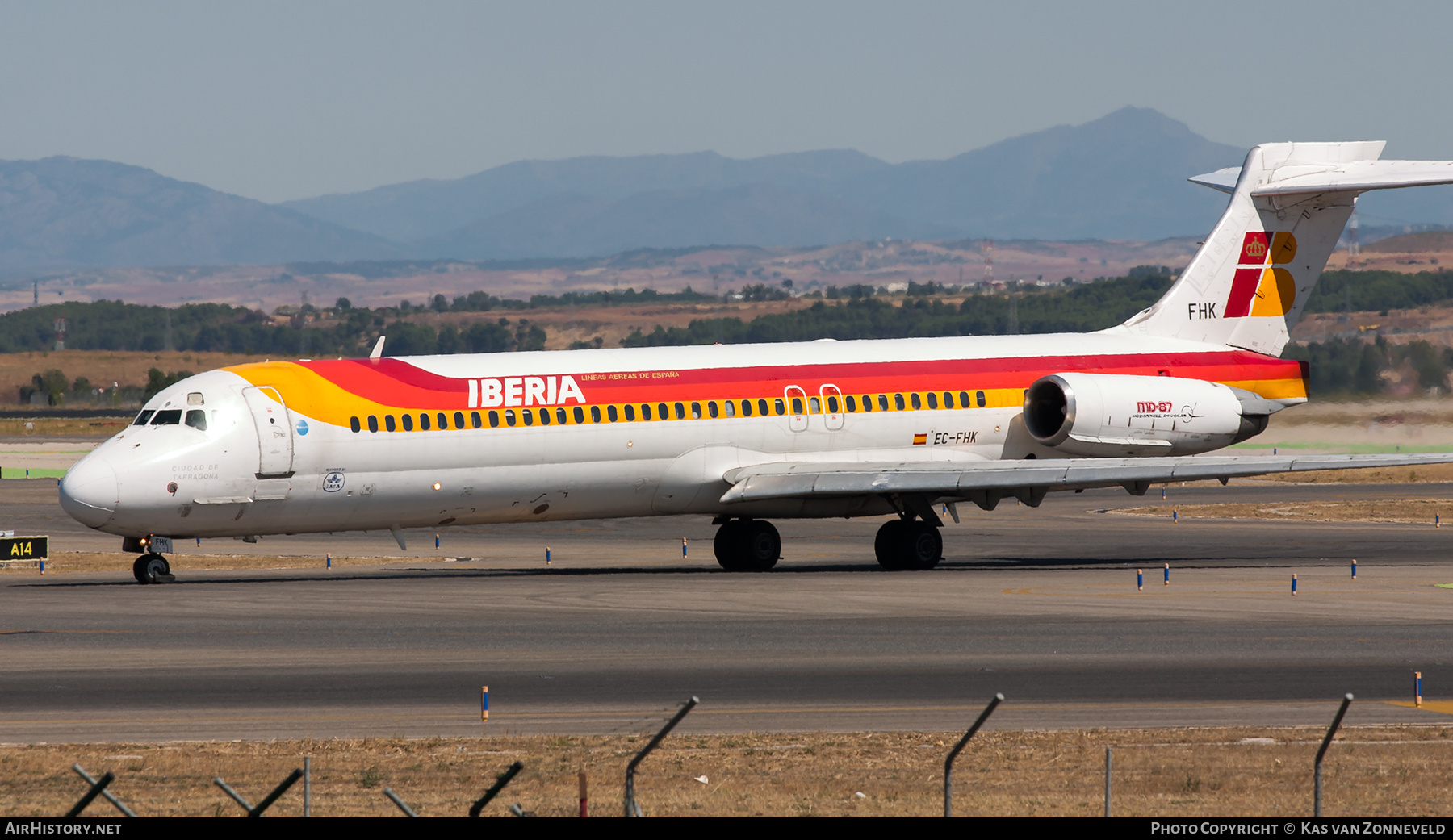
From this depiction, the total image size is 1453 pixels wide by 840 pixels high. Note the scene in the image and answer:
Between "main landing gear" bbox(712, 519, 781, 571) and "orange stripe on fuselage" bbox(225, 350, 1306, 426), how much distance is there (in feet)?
9.65

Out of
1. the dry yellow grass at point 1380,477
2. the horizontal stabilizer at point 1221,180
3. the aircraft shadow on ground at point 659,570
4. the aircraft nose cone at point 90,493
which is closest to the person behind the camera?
the aircraft nose cone at point 90,493

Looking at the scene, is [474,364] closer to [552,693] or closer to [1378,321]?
[552,693]

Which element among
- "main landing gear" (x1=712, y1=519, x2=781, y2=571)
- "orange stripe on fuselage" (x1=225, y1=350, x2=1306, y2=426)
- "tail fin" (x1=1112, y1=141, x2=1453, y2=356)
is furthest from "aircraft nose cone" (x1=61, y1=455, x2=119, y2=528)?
"tail fin" (x1=1112, y1=141, x2=1453, y2=356)

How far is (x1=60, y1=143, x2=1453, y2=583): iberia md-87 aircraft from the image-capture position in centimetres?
3344

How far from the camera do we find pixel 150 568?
34875 millimetres

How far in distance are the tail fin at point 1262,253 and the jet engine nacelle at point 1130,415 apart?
2030mm

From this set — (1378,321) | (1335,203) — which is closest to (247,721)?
(1335,203)

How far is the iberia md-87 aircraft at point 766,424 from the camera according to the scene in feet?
110

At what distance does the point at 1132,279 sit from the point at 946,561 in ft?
479

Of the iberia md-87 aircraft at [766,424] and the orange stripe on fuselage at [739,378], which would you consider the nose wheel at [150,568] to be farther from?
the orange stripe on fuselage at [739,378]

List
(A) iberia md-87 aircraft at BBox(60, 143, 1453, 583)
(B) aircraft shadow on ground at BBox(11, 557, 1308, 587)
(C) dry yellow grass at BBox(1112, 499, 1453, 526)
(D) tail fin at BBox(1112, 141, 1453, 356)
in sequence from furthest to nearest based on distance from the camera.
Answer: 1. (C) dry yellow grass at BBox(1112, 499, 1453, 526)
2. (D) tail fin at BBox(1112, 141, 1453, 356)
3. (B) aircraft shadow on ground at BBox(11, 557, 1308, 587)
4. (A) iberia md-87 aircraft at BBox(60, 143, 1453, 583)

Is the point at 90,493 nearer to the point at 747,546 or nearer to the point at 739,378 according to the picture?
the point at 739,378

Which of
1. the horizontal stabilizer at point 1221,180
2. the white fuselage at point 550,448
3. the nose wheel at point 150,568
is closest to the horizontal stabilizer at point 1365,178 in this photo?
the horizontal stabilizer at point 1221,180

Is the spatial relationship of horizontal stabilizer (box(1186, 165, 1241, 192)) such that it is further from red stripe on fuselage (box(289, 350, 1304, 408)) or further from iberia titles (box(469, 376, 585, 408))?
iberia titles (box(469, 376, 585, 408))
